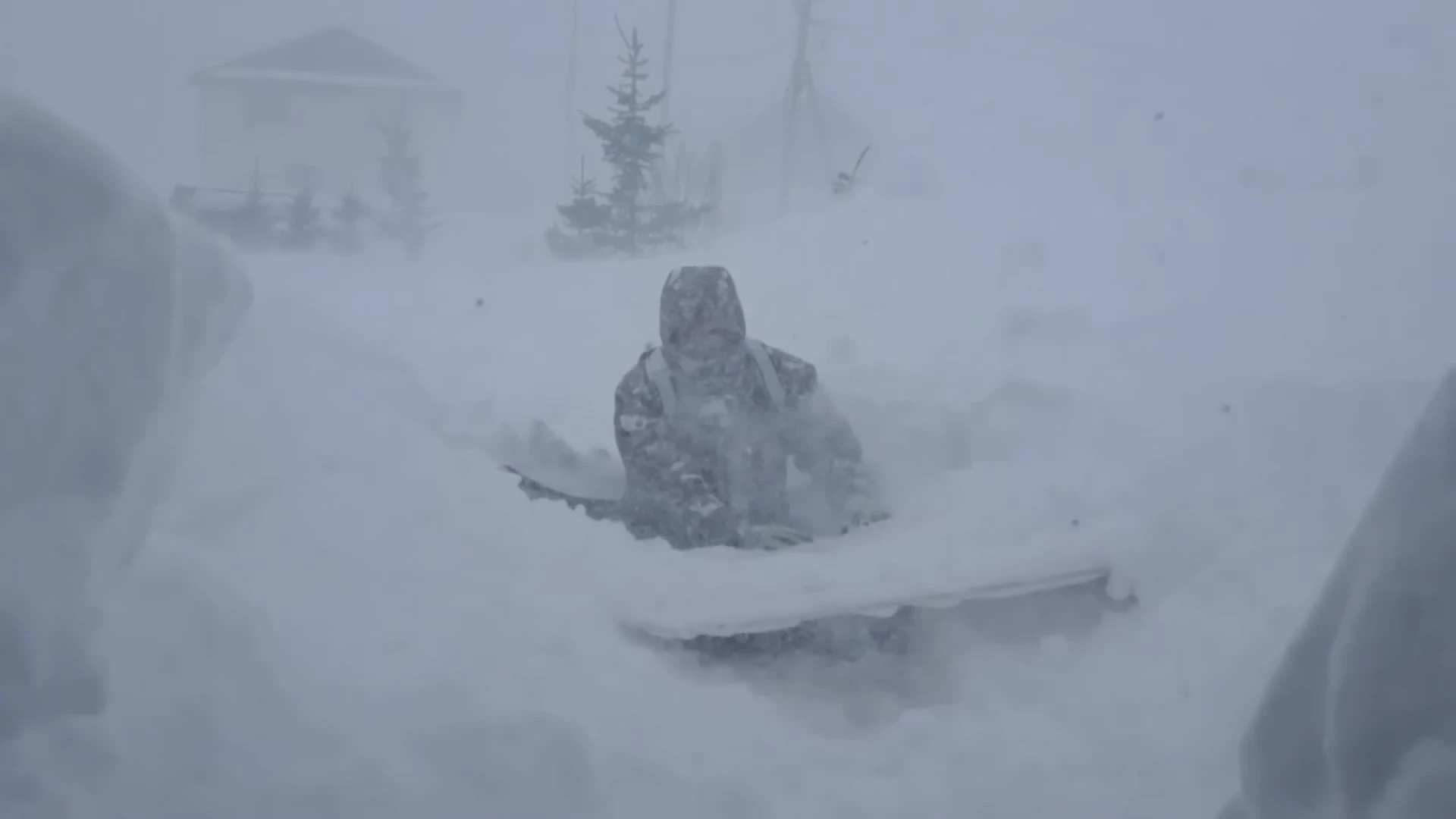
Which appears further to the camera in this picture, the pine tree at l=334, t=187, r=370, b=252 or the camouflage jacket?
the pine tree at l=334, t=187, r=370, b=252

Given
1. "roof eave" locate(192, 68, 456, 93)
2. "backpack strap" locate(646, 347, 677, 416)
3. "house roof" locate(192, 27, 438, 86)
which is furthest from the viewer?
"house roof" locate(192, 27, 438, 86)

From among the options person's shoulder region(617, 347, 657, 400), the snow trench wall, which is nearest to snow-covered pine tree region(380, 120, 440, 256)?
person's shoulder region(617, 347, 657, 400)

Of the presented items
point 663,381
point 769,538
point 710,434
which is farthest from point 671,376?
point 769,538

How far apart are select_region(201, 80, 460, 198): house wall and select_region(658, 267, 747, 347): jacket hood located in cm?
766

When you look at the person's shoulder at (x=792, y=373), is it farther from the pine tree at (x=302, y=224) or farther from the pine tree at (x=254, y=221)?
the pine tree at (x=302, y=224)

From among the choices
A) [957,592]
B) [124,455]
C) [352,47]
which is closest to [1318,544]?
[957,592]

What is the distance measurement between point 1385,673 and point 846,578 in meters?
1.54

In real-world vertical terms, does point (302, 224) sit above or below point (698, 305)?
below

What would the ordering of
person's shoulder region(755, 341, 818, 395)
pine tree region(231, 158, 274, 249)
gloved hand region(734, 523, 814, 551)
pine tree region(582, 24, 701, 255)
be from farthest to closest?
pine tree region(582, 24, 701, 255), pine tree region(231, 158, 274, 249), person's shoulder region(755, 341, 818, 395), gloved hand region(734, 523, 814, 551)

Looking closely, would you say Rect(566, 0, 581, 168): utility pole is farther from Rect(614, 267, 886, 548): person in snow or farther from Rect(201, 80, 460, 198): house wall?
Rect(614, 267, 886, 548): person in snow

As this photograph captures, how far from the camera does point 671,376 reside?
3371 millimetres

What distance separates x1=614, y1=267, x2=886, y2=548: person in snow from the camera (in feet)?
10.8

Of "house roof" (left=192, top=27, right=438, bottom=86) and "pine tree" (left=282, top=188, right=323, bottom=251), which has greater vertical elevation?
"house roof" (left=192, top=27, right=438, bottom=86)

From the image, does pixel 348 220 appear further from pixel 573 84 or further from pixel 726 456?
pixel 726 456
